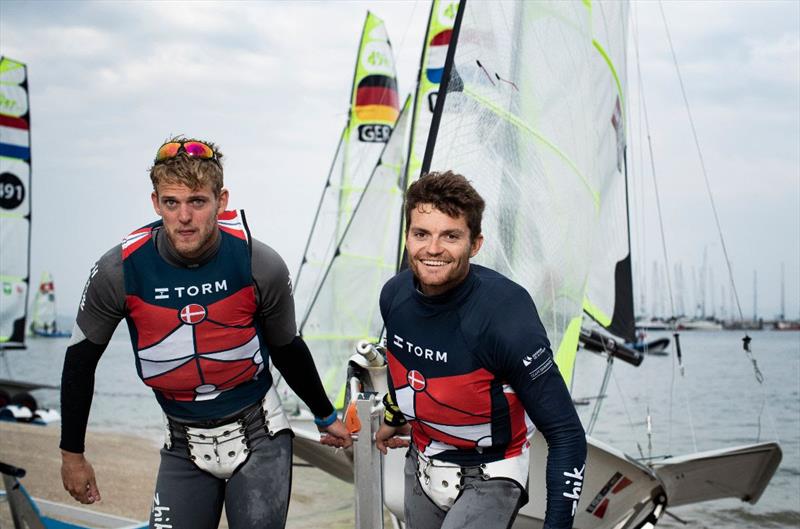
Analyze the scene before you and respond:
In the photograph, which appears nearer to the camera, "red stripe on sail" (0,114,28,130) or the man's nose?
the man's nose

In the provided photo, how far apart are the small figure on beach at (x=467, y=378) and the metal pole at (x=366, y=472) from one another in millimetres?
379

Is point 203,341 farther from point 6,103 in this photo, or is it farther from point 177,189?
point 6,103

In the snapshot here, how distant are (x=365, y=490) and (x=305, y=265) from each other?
13379 millimetres

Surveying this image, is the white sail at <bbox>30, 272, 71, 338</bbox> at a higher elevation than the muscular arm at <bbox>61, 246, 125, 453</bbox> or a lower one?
lower

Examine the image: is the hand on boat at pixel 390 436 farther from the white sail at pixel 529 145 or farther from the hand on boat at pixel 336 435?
the white sail at pixel 529 145

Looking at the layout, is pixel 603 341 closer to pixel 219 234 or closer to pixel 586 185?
pixel 586 185

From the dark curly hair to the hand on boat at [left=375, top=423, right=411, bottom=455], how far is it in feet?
2.40

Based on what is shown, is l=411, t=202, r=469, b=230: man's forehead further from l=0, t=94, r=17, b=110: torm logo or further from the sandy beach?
l=0, t=94, r=17, b=110: torm logo

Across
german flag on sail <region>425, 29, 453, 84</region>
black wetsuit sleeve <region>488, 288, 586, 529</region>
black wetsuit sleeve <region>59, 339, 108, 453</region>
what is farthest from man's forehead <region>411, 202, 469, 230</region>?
german flag on sail <region>425, 29, 453, 84</region>

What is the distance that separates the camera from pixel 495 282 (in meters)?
2.12

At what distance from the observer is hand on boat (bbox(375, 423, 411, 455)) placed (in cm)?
251

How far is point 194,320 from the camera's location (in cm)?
227

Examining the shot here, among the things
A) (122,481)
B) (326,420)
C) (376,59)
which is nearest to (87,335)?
(326,420)

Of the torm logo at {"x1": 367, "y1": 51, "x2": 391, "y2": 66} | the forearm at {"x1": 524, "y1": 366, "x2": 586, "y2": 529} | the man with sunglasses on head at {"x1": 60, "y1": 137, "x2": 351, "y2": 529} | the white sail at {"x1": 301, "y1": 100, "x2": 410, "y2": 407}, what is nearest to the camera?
the forearm at {"x1": 524, "y1": 366, "x2": 586, "y2": 529}
